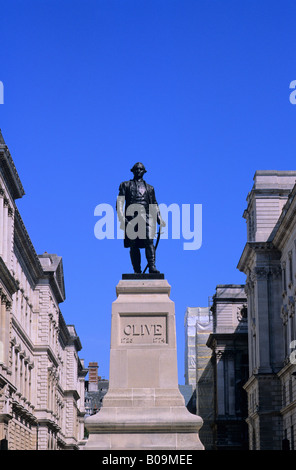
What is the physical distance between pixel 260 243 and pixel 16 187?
2350 centimetres

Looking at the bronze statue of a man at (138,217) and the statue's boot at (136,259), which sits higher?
the bronze statue of a man at (138,217)

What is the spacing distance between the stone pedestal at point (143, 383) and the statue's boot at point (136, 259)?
755 mm

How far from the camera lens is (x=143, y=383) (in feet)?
75.5

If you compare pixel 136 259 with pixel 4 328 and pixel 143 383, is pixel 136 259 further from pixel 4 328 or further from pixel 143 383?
pixel 4 328

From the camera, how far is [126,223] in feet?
82.0

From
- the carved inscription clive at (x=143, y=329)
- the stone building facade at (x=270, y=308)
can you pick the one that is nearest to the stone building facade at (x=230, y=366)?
the stone building facade at (x=270, y=308)

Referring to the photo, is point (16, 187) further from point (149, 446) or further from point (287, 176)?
point (149, 446)

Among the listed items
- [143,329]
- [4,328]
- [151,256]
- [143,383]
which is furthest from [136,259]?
[4,328]

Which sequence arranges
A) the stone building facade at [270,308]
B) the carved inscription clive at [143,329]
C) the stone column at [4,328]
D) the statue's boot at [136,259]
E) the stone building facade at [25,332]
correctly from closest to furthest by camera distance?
1. the carved inscription clive at [143,329]
2. the statue's boot at [136,259]
3. the stone column at [4,328]
4. the stone building facade at [25,332]
5. the stone building facade at [270,308]

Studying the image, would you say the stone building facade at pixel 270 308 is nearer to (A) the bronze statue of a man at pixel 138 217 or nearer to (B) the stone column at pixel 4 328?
(B) the stone column at pixel 4 328

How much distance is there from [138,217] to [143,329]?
3119mm

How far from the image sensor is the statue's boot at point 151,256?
24.5m

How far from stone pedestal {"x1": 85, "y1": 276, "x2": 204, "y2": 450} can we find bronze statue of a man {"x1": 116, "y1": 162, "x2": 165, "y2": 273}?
1.09 m
